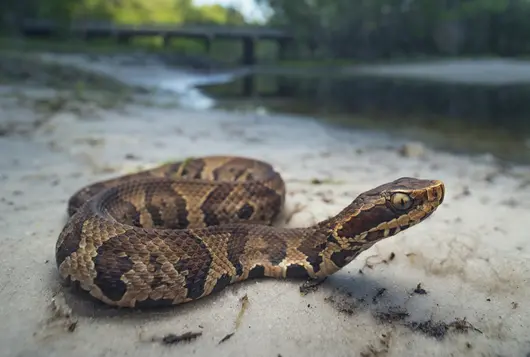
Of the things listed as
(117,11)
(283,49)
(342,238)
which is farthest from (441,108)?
(117,11)

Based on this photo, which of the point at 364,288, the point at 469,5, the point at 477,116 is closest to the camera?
the point at 364,288

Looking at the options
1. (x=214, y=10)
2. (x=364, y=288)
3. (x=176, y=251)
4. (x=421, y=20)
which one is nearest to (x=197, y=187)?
(x=176, y=251)

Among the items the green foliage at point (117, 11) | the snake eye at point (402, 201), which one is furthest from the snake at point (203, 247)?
the green foliage at point (117, 11)

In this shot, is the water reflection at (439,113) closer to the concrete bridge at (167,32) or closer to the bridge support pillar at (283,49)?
the concrete bridge at (167,32)

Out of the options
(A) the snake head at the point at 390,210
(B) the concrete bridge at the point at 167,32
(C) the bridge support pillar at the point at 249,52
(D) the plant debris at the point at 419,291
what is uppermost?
(A) the snake head at the point at 390,210

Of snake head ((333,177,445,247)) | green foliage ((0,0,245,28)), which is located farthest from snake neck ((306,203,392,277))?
green foliage ((0,0,245,28))

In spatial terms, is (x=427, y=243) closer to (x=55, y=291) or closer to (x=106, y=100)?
(x=55, y=291)
